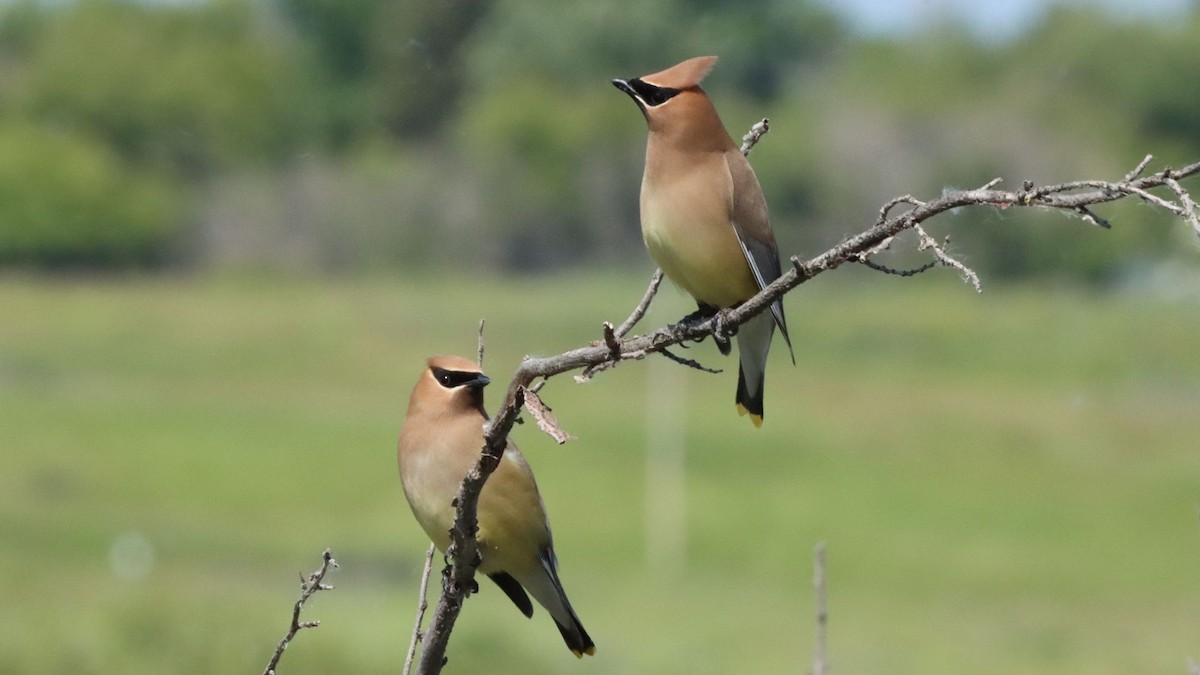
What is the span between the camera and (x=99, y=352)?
45500 mm

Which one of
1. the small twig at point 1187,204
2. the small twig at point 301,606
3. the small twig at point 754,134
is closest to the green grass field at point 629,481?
the small twig at point 754,134

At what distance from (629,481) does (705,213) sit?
3289 centimetres

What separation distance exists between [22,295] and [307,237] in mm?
8940

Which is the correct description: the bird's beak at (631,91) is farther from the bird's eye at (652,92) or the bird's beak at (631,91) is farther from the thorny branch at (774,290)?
the thorny branch at (774,290)

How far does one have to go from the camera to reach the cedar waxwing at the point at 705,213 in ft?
12.3

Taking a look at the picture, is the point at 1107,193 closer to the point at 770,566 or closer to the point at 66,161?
the point at 770,566

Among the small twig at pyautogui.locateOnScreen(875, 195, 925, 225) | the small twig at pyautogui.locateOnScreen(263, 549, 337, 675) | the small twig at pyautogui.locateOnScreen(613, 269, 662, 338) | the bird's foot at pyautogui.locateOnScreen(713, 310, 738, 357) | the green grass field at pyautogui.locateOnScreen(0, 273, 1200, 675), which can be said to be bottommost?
the small twig at pyautogui.locateOnScreen(263, 549, 337, 675)

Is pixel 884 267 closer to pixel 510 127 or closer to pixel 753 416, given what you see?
pixel 753 416

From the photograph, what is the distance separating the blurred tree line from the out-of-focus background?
0.18 m

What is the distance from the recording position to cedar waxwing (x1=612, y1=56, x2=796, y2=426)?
3.75 meters

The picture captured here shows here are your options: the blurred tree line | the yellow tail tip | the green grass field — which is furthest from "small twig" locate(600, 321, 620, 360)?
the blurred tree line

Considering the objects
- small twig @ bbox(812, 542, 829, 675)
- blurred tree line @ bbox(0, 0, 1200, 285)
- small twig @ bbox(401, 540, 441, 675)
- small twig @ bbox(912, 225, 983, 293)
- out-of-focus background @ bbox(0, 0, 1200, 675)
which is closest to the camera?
small twig @ bbox(912, 225, 983, 293)

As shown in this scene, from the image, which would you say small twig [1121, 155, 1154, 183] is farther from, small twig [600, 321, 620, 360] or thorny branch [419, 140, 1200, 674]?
small twig [600, 321, 620, 360]

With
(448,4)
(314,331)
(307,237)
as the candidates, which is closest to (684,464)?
(314,331)
